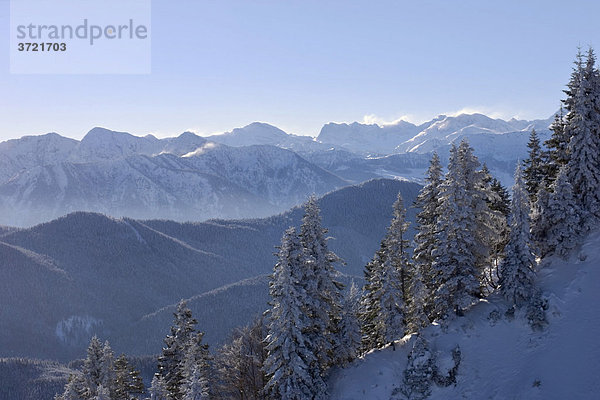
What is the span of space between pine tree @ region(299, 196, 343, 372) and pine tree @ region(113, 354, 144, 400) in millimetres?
23135

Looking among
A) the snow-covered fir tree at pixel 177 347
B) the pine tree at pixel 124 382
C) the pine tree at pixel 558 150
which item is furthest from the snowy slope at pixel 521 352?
the pine tree at pixel 124 382

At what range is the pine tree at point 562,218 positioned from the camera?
3594cm

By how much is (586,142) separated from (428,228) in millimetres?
16103

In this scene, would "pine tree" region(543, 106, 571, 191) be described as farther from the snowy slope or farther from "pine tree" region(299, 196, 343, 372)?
"pine tree" region(299, 196, 343, 372)

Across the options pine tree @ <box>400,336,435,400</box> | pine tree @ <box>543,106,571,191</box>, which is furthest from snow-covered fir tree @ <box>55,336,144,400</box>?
pine tree @ <box>543,106,571,191</box>

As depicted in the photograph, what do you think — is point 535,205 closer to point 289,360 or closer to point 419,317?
point 419,317

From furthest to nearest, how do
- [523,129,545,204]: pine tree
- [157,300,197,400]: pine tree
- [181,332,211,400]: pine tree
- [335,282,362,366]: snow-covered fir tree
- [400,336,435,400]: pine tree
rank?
[523,129,545,204]: pine tree, [157,300,197,400]: pine tree, [335,282,362,366]: snow-covered fir tree, [400,336,435,400]: pine tree, [181,332,211,400]: pine tree

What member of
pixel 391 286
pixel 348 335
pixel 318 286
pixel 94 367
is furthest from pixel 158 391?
pixel 391 286

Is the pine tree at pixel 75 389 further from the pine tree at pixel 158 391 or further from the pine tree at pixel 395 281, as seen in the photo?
the pine tree at pixel 395 281

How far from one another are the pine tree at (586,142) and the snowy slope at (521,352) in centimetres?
315

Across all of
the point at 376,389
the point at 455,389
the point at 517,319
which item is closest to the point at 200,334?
the point at 376,389

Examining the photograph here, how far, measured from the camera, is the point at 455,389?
32.8 metres

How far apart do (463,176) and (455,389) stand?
677 inches

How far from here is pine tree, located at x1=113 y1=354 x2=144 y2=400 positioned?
151 ft
